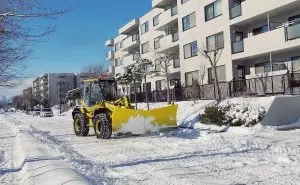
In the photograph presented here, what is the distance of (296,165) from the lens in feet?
29.6

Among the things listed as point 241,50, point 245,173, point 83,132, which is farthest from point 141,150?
point 241,50

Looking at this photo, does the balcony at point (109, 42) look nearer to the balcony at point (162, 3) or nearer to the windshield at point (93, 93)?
the balcony at point (162, 3)

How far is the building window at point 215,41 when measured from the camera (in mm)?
32844

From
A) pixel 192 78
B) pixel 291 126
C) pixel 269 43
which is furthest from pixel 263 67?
pixel 291 126

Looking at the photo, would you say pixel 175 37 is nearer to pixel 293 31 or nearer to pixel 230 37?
pixel 230 37

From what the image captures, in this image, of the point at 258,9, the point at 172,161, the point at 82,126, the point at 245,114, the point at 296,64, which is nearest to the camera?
the point at 172,161

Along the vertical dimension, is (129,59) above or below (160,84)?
above

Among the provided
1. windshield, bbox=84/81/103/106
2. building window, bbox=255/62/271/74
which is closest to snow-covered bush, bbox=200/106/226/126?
windshield, bbox=84/81/103/106

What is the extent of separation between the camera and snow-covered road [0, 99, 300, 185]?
823 cm

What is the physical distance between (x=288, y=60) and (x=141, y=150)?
18.0 meters

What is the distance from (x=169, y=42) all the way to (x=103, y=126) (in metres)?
27.2

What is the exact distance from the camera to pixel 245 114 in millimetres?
17828

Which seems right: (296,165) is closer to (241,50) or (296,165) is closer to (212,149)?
(212,149)

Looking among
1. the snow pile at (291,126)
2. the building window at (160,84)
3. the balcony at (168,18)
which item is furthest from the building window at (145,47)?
the snow pile at (291,126)
